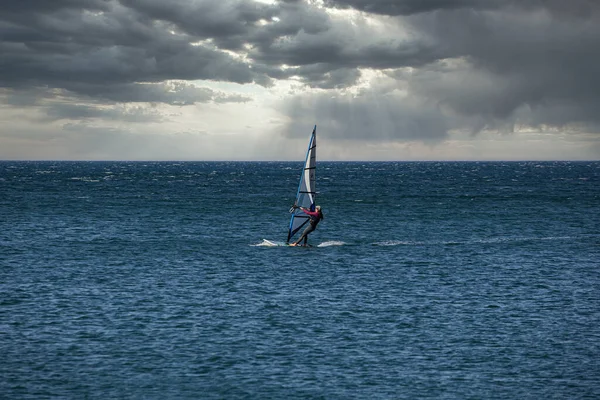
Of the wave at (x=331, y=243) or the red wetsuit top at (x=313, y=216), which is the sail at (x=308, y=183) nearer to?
the red wetsuit top at (x=313, y=216)

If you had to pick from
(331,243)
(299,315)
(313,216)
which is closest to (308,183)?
(313,216)

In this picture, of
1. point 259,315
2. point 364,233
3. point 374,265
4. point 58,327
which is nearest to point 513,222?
point 364,233

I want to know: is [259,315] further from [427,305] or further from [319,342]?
[427,305]

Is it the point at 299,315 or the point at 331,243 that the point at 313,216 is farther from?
the point at 299,315

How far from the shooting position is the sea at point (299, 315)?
23516mm

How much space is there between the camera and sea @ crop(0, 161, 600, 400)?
23.5m

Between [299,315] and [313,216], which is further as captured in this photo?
[313,216]

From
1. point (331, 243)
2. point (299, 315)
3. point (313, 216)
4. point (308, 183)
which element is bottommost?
point (299, 315)

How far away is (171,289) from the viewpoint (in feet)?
127

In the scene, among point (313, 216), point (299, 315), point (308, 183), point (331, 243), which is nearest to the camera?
point (299, 315)

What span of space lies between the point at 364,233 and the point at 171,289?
33869mm

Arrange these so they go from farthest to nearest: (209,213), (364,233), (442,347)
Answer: (209,213) < (364,233) < (442,347)

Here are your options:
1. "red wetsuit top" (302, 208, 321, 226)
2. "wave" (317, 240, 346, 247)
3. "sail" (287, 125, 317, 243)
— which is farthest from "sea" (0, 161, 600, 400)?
"sail" (287, 125, 317, 243)

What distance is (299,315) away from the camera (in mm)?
32594
